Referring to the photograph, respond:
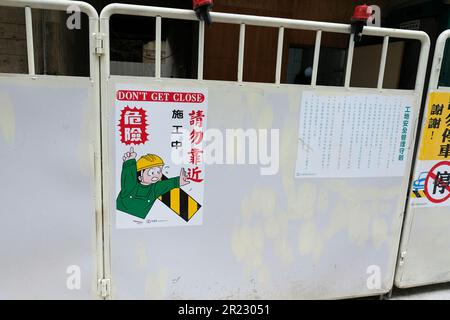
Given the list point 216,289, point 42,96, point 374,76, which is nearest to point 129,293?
point 216,289

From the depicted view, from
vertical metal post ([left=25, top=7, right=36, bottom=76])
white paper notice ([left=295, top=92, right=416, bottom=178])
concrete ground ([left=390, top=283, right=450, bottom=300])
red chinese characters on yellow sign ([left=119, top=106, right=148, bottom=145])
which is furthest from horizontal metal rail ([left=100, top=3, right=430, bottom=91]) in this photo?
concrete ground ([left=390, top=283, right=450, bottom=300])

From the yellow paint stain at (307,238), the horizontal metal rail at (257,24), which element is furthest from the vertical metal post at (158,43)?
the yellow paint stain at (307,238)

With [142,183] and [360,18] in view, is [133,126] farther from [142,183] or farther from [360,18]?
[360,18]

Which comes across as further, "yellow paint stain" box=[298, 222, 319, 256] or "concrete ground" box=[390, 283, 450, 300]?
"concrete ground" box=[390, 283, 450, 300]

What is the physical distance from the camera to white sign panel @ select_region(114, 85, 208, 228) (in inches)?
78.5

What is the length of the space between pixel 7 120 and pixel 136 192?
2.71ft

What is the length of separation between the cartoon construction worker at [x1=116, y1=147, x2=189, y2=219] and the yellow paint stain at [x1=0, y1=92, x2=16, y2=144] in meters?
0.63

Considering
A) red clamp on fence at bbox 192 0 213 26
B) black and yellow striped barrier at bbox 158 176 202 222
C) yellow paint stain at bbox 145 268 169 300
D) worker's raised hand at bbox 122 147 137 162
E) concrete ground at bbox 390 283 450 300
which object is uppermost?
red clamp on fence at bbox 192 0 213 26

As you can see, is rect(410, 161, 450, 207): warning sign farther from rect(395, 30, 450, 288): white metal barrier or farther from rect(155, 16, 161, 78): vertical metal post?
rect(155, 16, 161, 78): vertical metal post

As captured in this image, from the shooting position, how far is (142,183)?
6.86ft

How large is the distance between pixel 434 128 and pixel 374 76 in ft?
9.24

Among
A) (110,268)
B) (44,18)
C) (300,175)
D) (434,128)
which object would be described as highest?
(44,18)

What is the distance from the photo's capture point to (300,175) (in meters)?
2.32

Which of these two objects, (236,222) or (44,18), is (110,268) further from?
(44,18)
